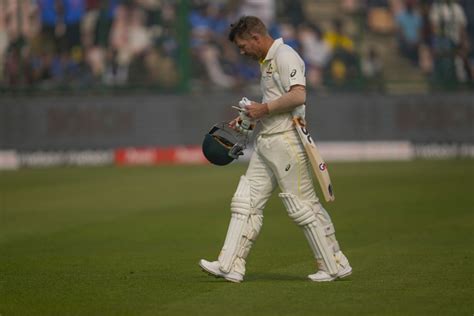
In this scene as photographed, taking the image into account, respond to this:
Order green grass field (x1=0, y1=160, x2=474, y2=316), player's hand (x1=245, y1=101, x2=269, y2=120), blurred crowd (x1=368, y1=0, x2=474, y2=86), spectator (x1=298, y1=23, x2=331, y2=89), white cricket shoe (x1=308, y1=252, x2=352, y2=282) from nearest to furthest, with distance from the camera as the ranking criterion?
1. green grass field (x1=0, y1=160, x2=474, y2=316)
2. player's hand (x1=245, y1=101, x2=269, y2=120)
3. white cricket shoe (x1=308, y1=252, x2=352, y2=282)
4. spectator (x1=298, y1=23, x2=331, y2=89)
5. blurred crowd (x1=368, y1=0, x2=474, y2=86)

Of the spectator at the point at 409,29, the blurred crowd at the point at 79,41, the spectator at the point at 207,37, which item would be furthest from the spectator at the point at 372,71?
the blurred crowd at the point at 79,41

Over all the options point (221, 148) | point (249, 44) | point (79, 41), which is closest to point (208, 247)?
point (221, 148)

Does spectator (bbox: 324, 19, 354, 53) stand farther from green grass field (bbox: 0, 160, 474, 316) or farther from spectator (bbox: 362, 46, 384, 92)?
green grass field (bbox: 0, 160, 474, 316)

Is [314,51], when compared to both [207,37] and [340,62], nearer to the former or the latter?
[340,62]

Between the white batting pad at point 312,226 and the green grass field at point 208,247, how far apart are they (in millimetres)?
204

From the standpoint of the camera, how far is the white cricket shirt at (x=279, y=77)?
8773 millimetres

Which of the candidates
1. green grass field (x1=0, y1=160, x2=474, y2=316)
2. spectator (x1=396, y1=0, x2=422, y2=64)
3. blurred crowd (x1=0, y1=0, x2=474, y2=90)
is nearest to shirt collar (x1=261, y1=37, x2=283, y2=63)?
green grass field (x1=0, y1=160, x2=474, y2=316)

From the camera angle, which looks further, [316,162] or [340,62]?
[340,62]

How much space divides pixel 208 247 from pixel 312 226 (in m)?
3.01

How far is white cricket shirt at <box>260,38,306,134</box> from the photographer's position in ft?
28.8

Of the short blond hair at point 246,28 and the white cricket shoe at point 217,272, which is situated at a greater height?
the short blond hair at point 246,28

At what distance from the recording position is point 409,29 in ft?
81.3

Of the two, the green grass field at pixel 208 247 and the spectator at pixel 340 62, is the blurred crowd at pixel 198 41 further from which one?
the green grass field at pixel 208 247

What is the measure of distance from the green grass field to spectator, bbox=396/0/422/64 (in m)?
4.37
